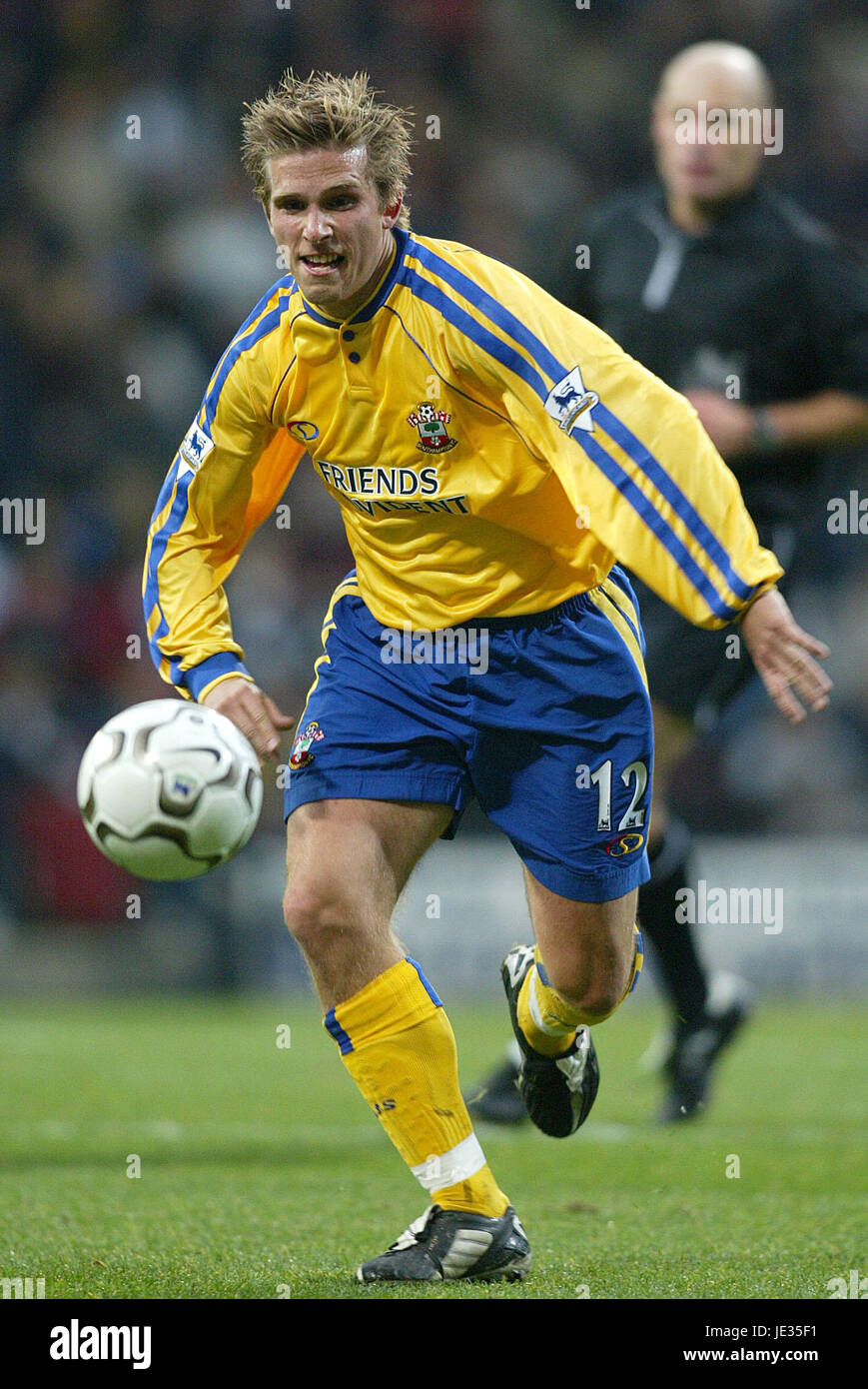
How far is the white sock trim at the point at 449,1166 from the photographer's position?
3.37m

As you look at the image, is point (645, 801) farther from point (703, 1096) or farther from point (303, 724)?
point (703, 1096)

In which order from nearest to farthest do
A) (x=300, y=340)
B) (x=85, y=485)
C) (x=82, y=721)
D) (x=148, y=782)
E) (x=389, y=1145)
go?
1. (x=148, y=782)
2. (x=300, y=340)
3. (x=389, y=1145)
4. (x=82, y=721)
5. (x=85, y=485)

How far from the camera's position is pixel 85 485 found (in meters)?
11.5

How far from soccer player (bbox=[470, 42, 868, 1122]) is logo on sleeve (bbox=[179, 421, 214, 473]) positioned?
2.07m

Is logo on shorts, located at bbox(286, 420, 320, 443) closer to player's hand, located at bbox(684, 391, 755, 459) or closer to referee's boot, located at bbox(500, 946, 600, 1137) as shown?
referee's boot, located at bbox(500, 946, 600, 1137)

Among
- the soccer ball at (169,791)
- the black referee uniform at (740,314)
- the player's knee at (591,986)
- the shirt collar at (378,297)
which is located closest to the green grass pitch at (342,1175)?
the player's knee at (591,986)

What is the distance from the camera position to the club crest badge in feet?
11.2

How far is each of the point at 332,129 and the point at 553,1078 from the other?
204 cm

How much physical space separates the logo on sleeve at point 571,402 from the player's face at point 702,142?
2.52 metres

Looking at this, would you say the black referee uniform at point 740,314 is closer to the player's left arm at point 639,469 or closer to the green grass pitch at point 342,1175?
the green grass pitch at point 342,1175

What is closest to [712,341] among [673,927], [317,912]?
[673,927]

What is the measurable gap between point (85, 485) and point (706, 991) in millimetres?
7040

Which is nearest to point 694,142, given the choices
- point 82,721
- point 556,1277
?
point 556,1277

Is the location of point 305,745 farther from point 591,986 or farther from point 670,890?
point 670,890
